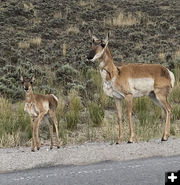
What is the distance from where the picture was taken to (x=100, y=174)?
639 centimetres

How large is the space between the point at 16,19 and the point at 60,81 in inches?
542

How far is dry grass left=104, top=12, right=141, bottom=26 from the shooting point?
3011 centimetres

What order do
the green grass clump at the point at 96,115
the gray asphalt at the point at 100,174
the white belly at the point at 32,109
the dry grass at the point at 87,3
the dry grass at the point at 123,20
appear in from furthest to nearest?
1. the dry grass at the point at 87,3
2. the dry grass at the point at 123,20
3. the green grass clump at the point at 96,115
4. the white belly at the point at 32,109
5. the gray asphalt at the point at 100,174

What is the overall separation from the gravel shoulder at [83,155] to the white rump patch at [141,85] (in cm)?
94

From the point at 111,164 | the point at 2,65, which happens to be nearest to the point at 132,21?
the point at 2,65

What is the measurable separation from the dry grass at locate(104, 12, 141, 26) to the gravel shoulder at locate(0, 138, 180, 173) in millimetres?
22280

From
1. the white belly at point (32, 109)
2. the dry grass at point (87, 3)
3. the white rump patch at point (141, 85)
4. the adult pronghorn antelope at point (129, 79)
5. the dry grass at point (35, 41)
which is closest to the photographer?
the white belly at point (32, 109)

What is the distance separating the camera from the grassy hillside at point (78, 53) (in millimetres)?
Result: 11164

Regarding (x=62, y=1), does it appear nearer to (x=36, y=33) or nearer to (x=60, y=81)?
(x=36, y=33)

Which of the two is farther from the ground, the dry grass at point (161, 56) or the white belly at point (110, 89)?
the white belly at point (110, 89)

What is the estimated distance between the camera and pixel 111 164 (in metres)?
7.11

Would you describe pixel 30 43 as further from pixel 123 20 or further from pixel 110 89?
pixel 110 89

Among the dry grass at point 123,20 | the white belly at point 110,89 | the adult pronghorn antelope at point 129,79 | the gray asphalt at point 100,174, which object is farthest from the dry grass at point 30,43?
the gray asphalt at point 100,174

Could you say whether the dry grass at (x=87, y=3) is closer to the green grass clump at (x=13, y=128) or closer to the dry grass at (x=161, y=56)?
the dry grass at (x=161, y=56)
